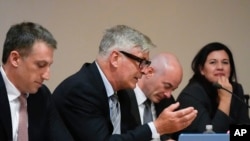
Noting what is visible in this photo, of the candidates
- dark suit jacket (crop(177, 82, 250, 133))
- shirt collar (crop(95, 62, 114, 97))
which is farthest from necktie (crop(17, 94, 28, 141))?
dark suit jacket (crop(177, 82, 250, 133))

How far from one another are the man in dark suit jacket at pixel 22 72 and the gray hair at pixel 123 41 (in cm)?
35

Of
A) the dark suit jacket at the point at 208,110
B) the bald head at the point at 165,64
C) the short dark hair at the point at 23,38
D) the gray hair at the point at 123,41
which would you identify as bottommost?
the dark suit jacket at the point at 208,110

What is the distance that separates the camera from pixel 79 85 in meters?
2.04

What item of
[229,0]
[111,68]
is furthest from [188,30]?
[111,68]

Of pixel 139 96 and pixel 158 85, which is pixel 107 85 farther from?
pixel 158 85

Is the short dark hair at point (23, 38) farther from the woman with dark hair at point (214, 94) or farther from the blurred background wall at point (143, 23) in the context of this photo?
the blurred background wall at point (143, 23)

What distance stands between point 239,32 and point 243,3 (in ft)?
0.77

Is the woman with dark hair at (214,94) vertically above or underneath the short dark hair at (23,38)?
underneath

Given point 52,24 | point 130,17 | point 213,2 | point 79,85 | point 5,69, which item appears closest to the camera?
point 5,69

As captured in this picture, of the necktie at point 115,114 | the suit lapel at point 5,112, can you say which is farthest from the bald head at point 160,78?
the suit lapel at point 5,112

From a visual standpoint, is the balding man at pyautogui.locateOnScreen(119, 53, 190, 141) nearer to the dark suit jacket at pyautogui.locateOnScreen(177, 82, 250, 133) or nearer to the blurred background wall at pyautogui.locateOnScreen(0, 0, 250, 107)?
the dark suit jacket at pyautogui.locateOnScreen(177, 82, 250, 133)

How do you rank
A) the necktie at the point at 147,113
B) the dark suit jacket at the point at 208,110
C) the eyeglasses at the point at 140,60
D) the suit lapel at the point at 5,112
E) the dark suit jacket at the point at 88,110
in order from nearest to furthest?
the suit lapel at the point at 5,112 → the dark suit jacket at the point at 88,110 → the eyeglasses at the point at 140,60 → the necktie at the point at 147,113 → the dark suit jacket at the point at 208,110

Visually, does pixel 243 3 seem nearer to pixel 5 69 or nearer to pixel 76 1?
pixel 76 1

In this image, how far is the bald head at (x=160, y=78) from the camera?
258 centimetres
